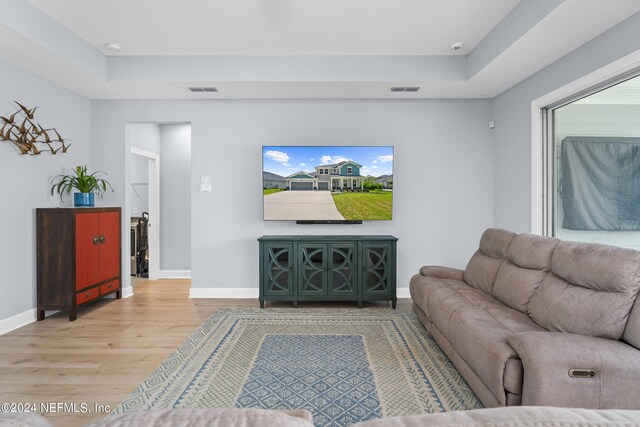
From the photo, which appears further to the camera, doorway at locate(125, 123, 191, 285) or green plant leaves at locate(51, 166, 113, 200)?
doorway at locate(125, 123, 191, 285)

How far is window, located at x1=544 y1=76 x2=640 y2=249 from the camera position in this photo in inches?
108

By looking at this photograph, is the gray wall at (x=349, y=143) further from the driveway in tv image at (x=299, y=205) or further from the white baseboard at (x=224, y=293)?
the driveway in tv image at (x=299, y=205)

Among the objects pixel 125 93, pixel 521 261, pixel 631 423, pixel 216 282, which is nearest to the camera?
pixel 631 423

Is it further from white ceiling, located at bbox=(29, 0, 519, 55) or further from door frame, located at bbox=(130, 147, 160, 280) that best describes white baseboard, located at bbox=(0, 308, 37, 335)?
white ceiling, located at bbox=(29, 0, 519, 55)

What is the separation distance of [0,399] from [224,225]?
2.62 meters

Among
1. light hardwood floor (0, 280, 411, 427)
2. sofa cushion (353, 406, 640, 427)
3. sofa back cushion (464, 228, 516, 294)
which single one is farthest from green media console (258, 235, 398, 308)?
sofa cushion (353, 406, 640, 427)

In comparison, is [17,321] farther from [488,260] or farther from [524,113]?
[524,113]

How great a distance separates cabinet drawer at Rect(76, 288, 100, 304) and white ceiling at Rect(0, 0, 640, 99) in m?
2.22

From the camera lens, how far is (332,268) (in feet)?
13.2

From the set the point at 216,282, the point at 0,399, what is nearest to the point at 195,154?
the point at 216,282

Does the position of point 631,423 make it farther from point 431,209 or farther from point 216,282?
point 216,282

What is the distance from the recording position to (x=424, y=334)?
3229mm

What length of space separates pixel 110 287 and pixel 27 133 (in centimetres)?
185

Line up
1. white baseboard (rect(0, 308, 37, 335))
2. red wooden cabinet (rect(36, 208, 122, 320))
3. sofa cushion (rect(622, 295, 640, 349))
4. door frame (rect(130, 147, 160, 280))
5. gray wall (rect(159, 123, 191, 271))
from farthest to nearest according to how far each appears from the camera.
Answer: gray wall (rect(159, 123, 191, 271)) → door frame (rect(130, 147, 160, 280)) → red wooden cabinet (rect(36, 208, 122, 320)) → white baseboard (rect(0, 308, 37, 335)) → sofa cushion (rect(622, 295, 640, 349))
